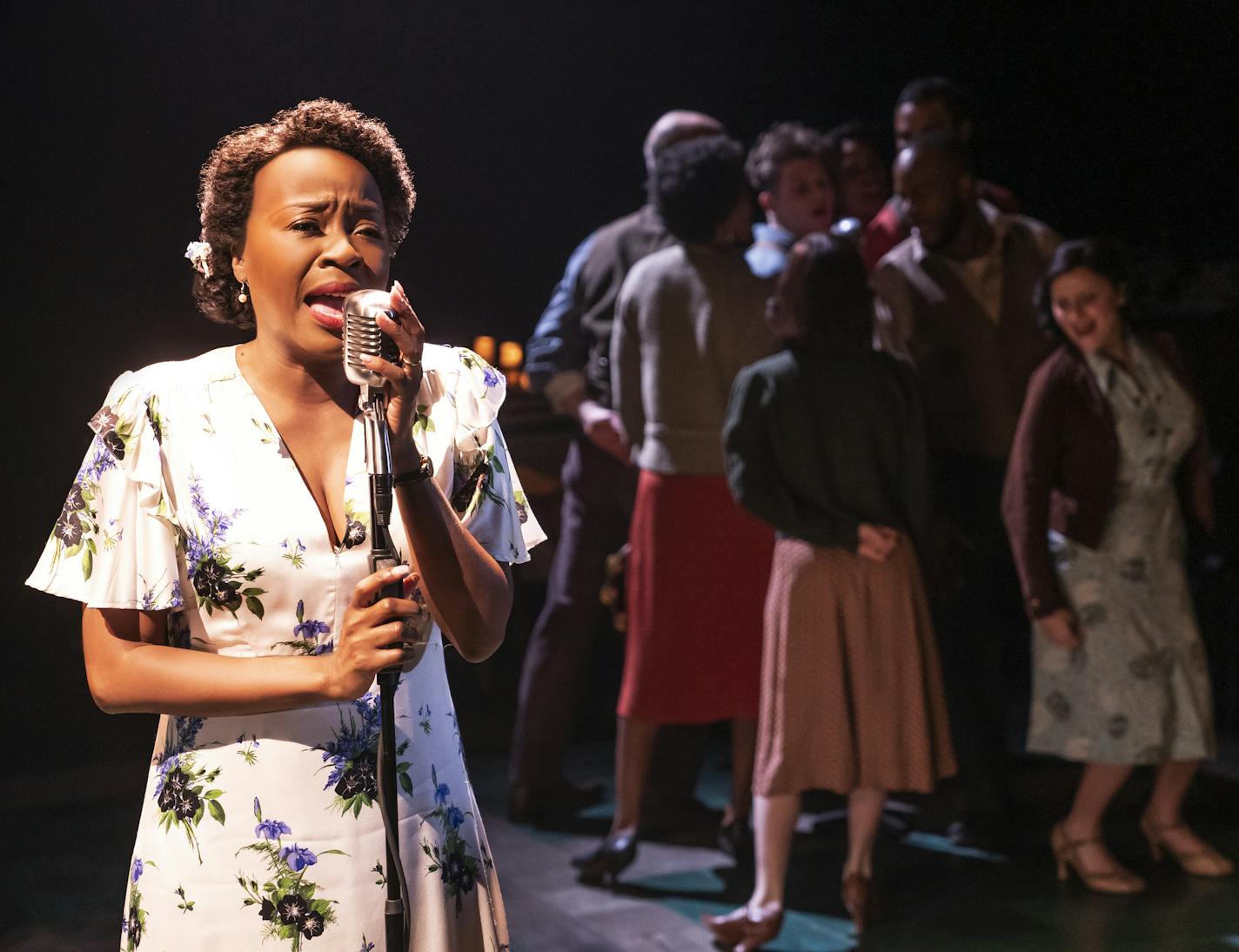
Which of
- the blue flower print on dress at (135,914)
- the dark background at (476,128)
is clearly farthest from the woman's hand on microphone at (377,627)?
the dark background at (476,128)

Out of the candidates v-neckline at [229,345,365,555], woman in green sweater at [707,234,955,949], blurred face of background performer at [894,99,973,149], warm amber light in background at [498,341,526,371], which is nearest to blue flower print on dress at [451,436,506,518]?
v-neckline at [229,345,365,555]

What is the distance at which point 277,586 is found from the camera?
4.89 feet

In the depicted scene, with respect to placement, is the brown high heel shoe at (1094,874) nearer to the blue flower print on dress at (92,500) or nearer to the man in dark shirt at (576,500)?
the man in dark shirt at (576,500)

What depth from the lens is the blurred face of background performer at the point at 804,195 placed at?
401 centimetres

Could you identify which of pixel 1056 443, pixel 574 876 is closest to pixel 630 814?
pixel 574 876

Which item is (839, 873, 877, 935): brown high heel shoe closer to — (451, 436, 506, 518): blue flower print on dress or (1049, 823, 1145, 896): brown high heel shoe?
(1049, 823, 1145, 896): brown high heel shoe

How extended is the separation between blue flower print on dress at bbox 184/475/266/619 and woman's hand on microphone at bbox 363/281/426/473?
21cm

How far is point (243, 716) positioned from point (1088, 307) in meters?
2.74

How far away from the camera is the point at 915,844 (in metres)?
4.04

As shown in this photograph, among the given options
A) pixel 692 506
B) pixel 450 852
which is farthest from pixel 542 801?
pixel 450 852

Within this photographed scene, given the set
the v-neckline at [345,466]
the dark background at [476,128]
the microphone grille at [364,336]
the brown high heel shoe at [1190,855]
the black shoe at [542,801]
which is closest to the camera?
the microphone grille at [364,336]

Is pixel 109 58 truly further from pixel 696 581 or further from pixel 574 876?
pixel 574 876

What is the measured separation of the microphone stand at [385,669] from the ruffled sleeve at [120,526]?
A: 0.25 metres

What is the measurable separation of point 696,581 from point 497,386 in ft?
7.03
